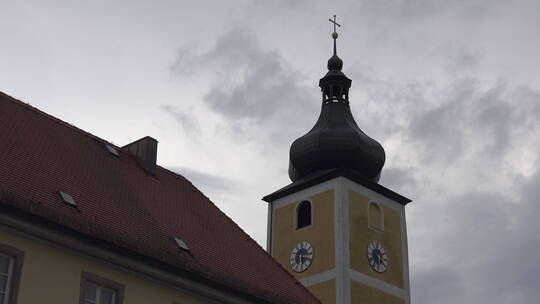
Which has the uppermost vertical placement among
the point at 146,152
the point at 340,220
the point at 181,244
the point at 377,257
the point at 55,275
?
the point at 340,220

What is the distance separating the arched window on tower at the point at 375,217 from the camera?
47.7m

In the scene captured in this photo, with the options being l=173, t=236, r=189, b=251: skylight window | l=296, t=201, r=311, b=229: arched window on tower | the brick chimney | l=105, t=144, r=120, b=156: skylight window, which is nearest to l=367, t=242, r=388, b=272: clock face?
l=296, t=201, r=311, b=229: arched window on tower

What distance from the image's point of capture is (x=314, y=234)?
4691 cm

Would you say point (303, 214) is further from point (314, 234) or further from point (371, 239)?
point (371, 239)

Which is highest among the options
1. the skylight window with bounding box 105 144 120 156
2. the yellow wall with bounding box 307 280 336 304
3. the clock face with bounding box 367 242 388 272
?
the clock face with bounding box 367 242 388 272

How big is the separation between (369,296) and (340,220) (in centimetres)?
355

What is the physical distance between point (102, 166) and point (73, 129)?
1.76 metres

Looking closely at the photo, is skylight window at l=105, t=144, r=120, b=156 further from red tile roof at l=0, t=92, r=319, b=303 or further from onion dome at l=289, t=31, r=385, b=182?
onion dome at l=289, t=31, r=385, b=182

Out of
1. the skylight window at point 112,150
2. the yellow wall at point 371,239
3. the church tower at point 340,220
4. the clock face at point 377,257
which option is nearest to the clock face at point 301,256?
the church tower at point 340,220

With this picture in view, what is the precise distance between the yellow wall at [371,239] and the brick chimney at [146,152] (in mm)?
18356

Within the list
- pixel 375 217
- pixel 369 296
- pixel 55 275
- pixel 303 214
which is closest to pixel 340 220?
pixel 375 217

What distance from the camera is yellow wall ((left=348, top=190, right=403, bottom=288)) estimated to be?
149 ft

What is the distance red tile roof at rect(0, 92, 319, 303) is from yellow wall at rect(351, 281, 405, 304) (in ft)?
53.7

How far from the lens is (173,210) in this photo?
86.6ft
